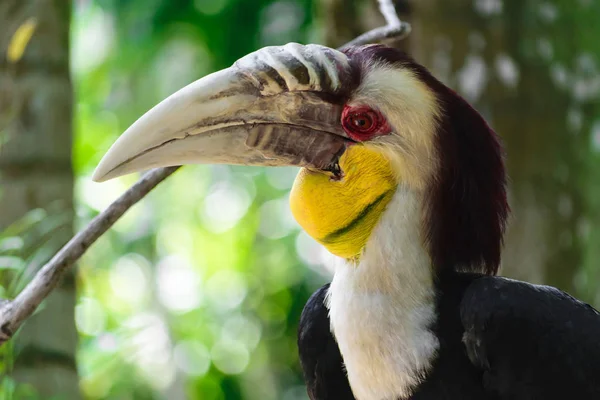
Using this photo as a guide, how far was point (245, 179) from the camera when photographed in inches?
562

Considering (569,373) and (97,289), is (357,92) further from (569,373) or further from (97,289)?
(97,289)

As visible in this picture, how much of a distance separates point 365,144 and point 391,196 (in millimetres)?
142

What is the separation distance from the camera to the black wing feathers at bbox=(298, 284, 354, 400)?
245cm

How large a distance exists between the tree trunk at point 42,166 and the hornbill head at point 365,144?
0.84 m

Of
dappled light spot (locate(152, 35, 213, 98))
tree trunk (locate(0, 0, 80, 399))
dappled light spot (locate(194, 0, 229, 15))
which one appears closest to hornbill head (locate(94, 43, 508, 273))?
tree trunk (locate(0, 0, 80, 399))

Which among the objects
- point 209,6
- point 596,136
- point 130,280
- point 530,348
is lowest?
point 130,280

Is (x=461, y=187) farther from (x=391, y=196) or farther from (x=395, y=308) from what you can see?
(x=395, y=308)

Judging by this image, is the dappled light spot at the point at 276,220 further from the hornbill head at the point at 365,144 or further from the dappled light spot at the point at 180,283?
the hornbill head at the point at 365,144

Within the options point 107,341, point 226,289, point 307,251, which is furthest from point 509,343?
point 226,289

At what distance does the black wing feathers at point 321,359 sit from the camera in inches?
96.4

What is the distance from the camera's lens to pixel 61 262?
78.9 inches

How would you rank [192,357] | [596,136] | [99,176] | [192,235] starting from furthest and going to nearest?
[192,235] < [192,357] < [596,136] < [99,176]

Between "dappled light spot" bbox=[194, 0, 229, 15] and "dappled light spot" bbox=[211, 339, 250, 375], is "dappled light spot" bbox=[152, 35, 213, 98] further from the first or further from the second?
"dappled light spot" bbox=[211, 339, 250, 375]

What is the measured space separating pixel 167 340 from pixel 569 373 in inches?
387
